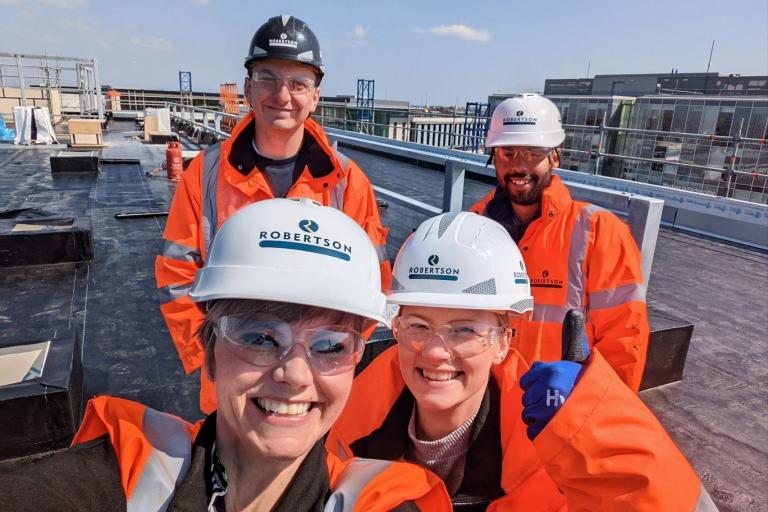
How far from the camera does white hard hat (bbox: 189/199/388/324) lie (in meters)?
1.22

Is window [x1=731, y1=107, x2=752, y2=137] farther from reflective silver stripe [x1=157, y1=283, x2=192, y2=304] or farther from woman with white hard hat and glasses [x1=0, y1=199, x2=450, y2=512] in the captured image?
woman with white hard hat and glasses [x1=0, y1=199, x2=450, y2=512]

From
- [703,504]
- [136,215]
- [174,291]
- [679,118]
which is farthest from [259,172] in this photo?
[679,118]

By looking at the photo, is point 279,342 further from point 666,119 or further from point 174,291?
point 666,119

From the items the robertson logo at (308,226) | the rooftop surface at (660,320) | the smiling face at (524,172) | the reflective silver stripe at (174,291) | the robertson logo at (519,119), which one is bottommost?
the rooftop surface at (660,320)

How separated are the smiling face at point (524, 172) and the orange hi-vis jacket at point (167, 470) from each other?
1.76m

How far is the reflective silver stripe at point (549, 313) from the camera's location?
2.40 metres

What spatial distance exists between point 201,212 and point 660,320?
129 inches

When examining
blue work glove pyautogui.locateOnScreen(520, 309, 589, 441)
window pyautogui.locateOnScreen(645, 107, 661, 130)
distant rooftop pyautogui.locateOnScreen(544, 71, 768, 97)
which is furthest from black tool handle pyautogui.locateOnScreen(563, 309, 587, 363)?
distant rooftop pyautogui.locateOnScreen(544, 71, 768, 97)

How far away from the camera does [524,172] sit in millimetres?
2723

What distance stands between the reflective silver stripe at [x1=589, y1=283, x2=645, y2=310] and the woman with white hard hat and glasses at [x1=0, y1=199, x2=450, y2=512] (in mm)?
1397

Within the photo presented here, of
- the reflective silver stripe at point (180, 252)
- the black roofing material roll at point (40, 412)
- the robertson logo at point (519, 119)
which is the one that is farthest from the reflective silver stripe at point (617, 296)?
the black roofing material roll at point (40, 412)

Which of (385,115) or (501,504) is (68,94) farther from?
(501,504)

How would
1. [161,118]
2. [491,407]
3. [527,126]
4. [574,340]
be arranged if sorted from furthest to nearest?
[161,118] < [527,126] < [491,407] < [574,340]

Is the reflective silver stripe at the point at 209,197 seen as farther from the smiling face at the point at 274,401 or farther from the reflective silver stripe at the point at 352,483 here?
the reflective silver stripe at the point at 352,483
